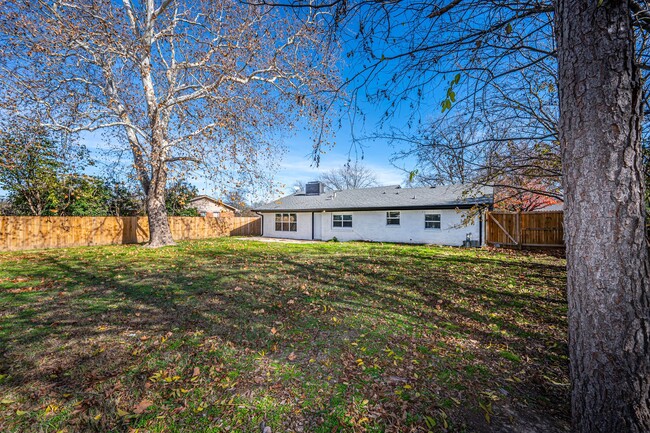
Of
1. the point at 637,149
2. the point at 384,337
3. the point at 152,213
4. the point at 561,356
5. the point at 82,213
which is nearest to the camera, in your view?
the point at 637,149

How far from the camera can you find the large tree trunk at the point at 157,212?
12.9m

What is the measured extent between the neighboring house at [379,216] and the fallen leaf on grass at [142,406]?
1258cm

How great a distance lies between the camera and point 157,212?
43.6 feet

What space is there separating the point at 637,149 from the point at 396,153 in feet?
8.47

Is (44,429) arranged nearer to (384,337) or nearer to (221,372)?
(221,372)

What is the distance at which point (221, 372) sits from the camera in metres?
2.68

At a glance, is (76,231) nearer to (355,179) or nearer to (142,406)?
(142,406)

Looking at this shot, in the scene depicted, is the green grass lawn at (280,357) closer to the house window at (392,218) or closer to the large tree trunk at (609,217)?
the large tree trunk at (609,217)

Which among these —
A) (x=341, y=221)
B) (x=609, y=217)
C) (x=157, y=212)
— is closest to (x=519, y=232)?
(x=341, y=221)

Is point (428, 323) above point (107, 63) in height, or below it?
below

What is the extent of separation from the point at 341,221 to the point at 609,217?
16565mm

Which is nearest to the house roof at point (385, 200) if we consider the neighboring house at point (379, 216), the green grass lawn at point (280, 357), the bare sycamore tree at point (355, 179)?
the neighboring house at point (379, 216)

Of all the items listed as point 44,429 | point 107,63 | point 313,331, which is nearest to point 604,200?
point 313,331

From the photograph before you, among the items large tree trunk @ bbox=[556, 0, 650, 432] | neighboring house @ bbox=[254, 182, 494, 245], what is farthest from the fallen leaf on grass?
neighboring house @ bbox=[254, 182, 494, 245]
